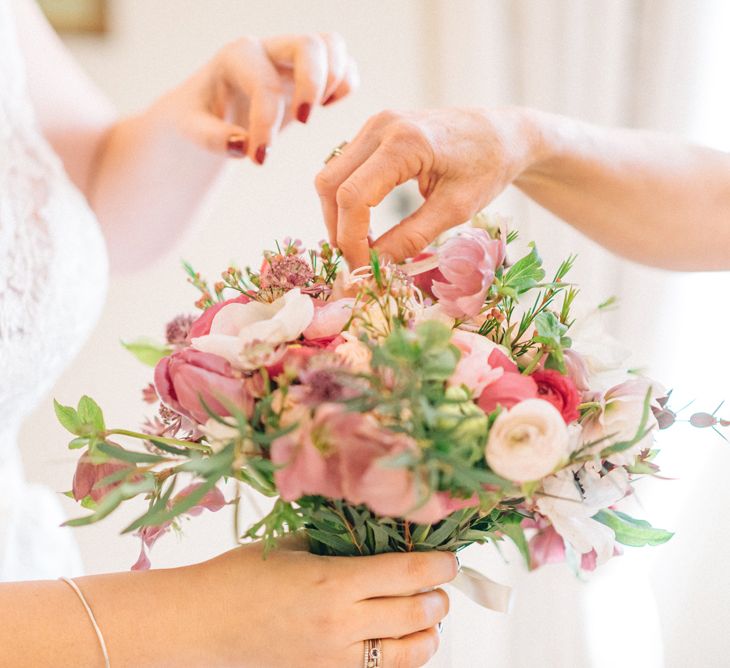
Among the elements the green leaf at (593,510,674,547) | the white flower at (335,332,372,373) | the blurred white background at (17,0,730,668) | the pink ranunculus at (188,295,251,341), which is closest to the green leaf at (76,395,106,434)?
the pink ranunculus at (188,295,251,341)

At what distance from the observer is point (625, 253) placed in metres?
1.07

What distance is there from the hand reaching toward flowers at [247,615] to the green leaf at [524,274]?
0.23 metres

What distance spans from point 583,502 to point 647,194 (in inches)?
20.8

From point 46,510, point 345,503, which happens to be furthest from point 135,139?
point 345,503

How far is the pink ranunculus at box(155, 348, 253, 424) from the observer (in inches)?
23.0

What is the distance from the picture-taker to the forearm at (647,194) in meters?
1.00

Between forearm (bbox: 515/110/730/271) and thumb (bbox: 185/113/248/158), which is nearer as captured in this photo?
thumb (bbox: 185/113/248/158)

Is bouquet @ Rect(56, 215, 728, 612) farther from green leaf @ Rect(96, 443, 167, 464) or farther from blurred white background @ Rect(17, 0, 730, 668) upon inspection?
blurred white background @ Rect(17, 0, 730, 668)

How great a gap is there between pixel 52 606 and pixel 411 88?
5.55ft

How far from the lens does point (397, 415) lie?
50 cm

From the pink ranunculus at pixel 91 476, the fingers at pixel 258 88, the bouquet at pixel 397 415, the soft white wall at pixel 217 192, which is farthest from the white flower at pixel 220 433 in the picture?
the soft white wall at pixel 217 192

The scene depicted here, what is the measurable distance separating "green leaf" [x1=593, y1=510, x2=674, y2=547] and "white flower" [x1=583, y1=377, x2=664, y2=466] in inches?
3.1

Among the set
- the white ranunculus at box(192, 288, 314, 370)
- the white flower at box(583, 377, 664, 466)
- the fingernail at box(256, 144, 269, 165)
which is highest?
Result: the fingernail at box(256, 144, 269, 165)

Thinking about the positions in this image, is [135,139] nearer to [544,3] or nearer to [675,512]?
[544,3]
